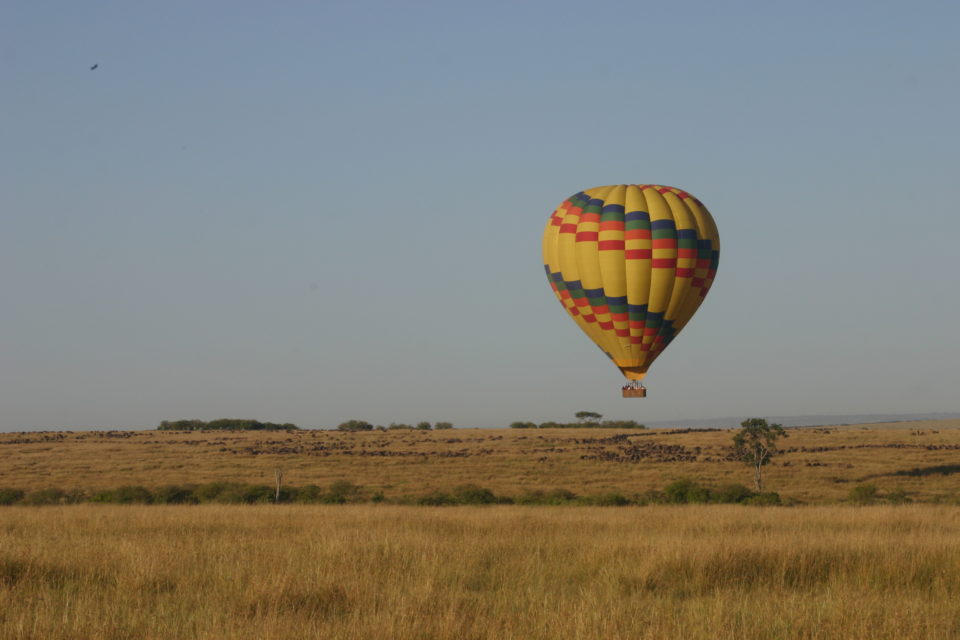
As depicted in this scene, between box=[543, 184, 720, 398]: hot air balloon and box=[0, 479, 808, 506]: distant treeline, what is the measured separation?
9.00 meters

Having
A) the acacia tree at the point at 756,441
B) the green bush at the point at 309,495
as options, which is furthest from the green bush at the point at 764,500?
the green bush at the point at 309,495

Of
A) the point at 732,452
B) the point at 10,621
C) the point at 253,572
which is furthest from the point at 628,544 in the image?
the point at 732,452

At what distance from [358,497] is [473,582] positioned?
1307 inches

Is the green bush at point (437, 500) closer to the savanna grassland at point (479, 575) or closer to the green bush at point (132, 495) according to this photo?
the green bush at point (132, 495)

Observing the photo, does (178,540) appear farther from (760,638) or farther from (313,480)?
(313,480)

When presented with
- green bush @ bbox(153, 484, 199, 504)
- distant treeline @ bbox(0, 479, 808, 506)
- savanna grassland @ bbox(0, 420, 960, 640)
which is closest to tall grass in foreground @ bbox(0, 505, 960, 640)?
savanna grassland @ bbox(0, 420, 960, 640)

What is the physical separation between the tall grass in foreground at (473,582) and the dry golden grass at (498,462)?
3012cm

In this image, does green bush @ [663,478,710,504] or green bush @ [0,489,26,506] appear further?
green bush @ [0,489,26,506]

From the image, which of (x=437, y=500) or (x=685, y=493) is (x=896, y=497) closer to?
(x=685, y=493)

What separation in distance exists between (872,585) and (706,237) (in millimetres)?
21417

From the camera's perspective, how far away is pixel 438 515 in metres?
26.7

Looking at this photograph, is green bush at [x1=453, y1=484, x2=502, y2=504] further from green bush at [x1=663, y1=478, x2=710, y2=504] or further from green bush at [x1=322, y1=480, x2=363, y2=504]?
green bush at [x1=663, y1=478, x2=710, y2=504]

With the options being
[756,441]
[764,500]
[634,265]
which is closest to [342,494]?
[764,500]

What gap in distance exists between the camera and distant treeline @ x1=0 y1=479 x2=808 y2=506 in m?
42.6
